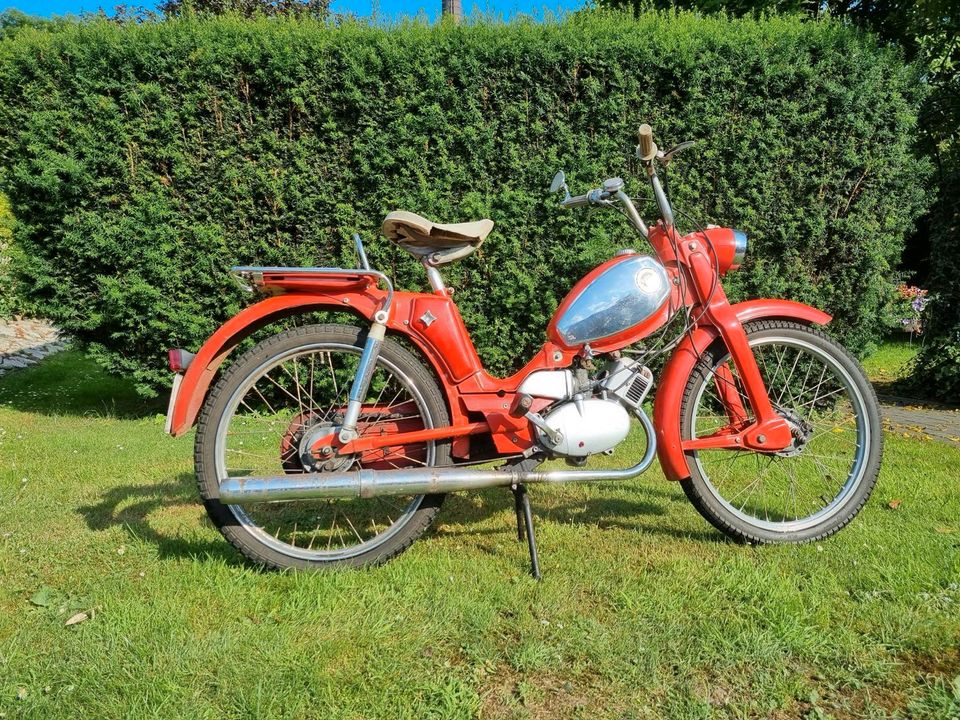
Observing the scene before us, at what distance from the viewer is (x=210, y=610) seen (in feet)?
7.23

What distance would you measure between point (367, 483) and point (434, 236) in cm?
92

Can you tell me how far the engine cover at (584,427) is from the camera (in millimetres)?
2412

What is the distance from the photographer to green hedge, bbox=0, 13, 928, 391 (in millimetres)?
4590

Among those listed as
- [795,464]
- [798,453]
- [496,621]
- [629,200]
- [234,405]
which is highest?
[629,200]

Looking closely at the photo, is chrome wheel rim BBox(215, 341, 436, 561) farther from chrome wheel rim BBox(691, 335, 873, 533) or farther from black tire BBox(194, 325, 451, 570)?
chrome wheel rim BBox(691, 335, 873, 533)

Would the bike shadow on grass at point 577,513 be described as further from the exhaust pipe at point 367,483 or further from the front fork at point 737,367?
the exhaust pipe at point 367,483

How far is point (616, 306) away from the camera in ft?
8.08

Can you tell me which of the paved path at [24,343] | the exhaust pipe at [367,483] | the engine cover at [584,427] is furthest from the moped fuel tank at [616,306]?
the paved path at [24,343]

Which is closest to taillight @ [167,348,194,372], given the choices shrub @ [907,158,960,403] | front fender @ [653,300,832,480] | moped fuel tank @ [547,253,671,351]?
moped fuel tank @ [547,253,671,351]

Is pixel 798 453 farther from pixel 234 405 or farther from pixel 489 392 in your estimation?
pixel 234 405

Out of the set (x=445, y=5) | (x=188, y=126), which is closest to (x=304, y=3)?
(x=445, y=5)

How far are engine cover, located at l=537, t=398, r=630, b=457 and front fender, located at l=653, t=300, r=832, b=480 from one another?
8.6 inches

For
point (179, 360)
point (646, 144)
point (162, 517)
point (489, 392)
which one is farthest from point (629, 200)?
point (162, 517)

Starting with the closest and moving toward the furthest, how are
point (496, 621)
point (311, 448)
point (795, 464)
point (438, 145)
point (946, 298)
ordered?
point (496, 621)
point (311, 448)
point (795, 464)
point (438, 145)
point (946, 298)
